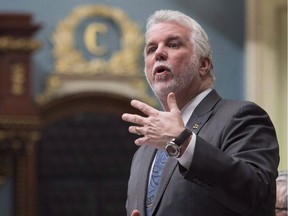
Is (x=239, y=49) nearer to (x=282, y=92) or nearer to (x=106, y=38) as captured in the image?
(x=282, y=92)

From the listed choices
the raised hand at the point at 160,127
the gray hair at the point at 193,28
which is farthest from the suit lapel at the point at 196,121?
the raised hand at the point at 160,127

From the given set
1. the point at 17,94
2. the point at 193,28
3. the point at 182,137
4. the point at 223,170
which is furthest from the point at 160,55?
the point at 17,94

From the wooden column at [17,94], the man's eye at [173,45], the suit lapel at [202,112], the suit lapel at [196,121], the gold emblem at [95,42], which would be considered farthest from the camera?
the gold emblem at [95,42]

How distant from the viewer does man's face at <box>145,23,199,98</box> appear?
3418mm

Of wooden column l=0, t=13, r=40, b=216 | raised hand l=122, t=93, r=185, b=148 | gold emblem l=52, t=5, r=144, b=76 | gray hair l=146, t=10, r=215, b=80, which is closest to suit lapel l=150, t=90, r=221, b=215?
gray hair l=146, t=10, r=215, b=80

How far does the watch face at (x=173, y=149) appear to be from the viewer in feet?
9.77

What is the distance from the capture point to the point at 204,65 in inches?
140

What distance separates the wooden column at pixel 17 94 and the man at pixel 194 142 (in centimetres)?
539

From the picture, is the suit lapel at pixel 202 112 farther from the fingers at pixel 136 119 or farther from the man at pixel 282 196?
the man at pixel 282 196

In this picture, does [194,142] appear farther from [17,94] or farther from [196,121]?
[17,94]

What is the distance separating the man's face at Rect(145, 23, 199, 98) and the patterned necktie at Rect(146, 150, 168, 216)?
0.24 m

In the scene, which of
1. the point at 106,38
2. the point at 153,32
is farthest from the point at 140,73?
the point at 153,32

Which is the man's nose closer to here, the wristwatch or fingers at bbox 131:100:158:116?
fingers at bbox 131:100:158:116

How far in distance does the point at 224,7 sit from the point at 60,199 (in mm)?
2817
